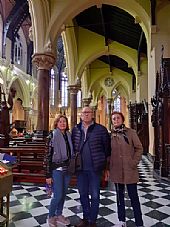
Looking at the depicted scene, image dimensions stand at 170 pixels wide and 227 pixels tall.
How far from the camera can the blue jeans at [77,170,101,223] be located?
2.88 meters

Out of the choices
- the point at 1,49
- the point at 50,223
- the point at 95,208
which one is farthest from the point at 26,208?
the point at 1,49

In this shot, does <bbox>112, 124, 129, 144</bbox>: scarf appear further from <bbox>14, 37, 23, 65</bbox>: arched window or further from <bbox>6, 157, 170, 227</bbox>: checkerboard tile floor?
<bbox>14, 37, 23, 65</bbox>: arched window

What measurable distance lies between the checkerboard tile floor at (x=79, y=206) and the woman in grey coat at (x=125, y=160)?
0.54 meters

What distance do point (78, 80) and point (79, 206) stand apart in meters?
10.7

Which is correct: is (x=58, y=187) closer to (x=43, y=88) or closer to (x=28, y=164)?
(x=28, y=164)

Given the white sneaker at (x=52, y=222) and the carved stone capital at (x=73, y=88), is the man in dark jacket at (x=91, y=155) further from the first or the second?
the carved stone capital at (x=73, y=88)

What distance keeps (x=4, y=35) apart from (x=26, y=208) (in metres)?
15.3

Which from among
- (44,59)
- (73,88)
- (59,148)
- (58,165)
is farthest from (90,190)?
(73,88)

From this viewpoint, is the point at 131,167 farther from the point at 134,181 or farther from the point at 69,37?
the point at 69,37

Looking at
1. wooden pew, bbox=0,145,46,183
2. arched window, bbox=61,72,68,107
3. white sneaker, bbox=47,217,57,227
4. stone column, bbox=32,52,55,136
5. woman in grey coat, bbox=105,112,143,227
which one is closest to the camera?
woman in grey coat, bbox=105,112,143,227

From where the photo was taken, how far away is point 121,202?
296 cm

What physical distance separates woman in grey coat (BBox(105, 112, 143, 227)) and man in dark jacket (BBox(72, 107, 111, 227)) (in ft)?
0.34

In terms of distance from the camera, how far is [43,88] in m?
8.31

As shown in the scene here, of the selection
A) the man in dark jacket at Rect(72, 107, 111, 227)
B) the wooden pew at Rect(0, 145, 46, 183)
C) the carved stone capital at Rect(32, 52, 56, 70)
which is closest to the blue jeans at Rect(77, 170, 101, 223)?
the man in dark jacket at Rect(72, 107, 111, 227)
